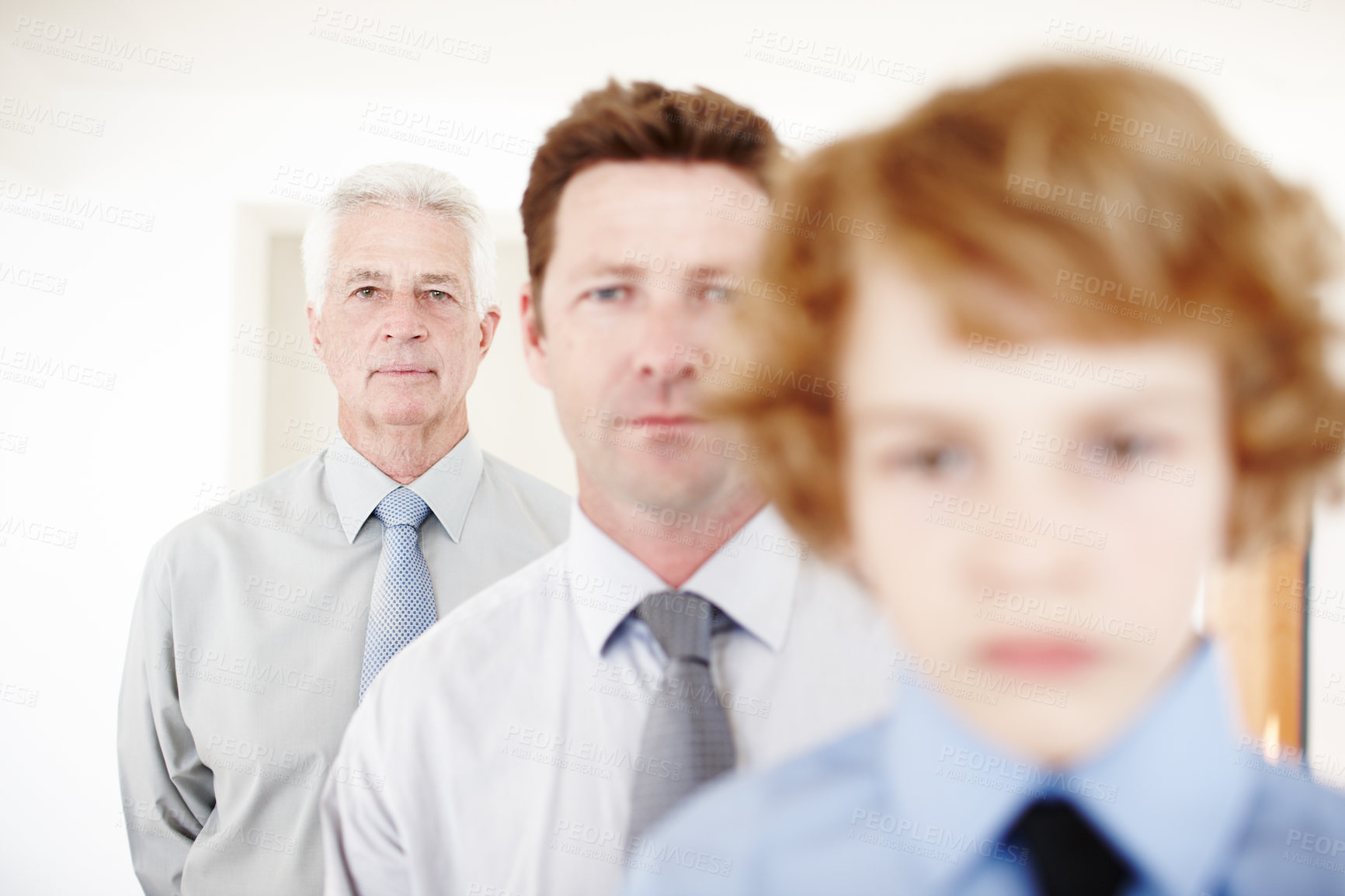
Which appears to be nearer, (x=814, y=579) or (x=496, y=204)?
(x=814, y=579)

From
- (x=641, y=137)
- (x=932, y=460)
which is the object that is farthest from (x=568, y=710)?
(x=641, y=137)

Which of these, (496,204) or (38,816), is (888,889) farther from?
(38,816)

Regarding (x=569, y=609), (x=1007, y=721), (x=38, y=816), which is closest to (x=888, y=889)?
(x=1007, y=721)

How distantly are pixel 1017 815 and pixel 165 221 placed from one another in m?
1.46

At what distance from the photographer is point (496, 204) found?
1.36m

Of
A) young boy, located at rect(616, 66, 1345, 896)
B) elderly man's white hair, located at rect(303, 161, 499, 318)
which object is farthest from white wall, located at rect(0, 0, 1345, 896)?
young boy, located at rect(616, 66, 1345, 896)

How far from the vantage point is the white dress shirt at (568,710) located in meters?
1.07

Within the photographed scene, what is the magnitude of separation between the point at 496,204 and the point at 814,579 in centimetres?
70

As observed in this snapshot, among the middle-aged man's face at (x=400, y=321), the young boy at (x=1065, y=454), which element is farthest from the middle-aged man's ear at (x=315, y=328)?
the young boy at (x=1065, y=454)

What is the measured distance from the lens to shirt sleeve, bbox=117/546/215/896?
4.74 feet

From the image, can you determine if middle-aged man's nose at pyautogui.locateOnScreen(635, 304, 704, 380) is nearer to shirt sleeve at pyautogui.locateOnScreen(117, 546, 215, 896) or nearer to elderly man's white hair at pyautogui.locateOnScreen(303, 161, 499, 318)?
elderly man's white hair at pyautogui.locateOnScreen(303, 161, 499, 318)

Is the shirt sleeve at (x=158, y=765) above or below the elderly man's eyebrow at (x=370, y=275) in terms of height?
below

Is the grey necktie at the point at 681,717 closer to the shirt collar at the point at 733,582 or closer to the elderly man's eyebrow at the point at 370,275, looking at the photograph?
the shirt collar at the point at 733,582

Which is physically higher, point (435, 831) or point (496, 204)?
point (496, 204)
